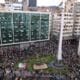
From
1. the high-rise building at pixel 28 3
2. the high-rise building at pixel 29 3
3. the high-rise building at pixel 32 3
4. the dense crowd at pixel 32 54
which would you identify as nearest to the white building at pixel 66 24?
the dense crowd at pixel 32 54

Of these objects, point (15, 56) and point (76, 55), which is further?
point (76, 55)

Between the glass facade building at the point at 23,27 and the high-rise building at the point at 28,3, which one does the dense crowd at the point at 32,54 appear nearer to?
the glass facade building at the point at 23,27

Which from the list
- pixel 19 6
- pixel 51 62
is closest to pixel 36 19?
pixel 51 62

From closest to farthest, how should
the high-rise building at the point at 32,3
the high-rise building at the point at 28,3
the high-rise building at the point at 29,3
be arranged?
the high-rise building at the point at 28,3 < the high-rise building at the point at 29,3 < the high-rise building at the point at 32,3

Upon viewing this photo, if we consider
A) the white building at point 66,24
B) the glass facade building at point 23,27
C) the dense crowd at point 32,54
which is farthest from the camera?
the white building at point 66,24

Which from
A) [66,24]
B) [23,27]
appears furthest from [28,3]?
[23,27]

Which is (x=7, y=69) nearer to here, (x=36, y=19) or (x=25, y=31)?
(x=25, y=31)
